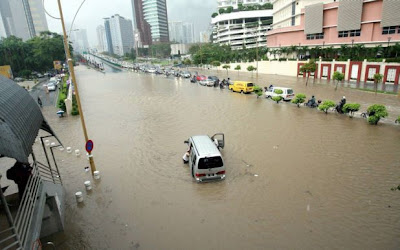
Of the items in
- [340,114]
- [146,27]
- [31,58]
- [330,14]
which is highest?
[146,27]

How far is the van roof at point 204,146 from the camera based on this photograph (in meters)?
9.72

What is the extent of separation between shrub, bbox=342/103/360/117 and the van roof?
12.0m

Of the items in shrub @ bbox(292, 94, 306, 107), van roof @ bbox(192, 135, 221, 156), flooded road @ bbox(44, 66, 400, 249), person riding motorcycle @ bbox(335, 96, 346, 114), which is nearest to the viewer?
flooded road @ bbox(44, 66, 400, 249)

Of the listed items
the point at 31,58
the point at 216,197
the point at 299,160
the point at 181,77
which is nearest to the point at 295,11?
the point at 181,77

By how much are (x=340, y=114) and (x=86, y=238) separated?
59.5 ft

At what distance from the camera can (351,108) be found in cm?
1777

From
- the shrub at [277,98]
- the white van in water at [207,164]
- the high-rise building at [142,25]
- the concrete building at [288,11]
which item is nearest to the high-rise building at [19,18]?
the high-rise building at [142,25]

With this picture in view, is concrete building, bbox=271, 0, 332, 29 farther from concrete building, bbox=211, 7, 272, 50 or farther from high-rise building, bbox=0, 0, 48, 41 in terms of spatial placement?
high-rise building, bbox=0, 0, 48, 41

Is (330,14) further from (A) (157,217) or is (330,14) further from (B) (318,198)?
(A) (157,217)

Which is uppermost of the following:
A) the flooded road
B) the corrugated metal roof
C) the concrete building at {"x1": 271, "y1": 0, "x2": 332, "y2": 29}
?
the concrete building at {"x1": 271, "y1": 0, "x2": 332, "y2": 29}

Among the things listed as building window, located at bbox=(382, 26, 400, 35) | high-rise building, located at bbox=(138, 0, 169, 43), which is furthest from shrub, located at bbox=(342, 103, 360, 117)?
high-rise building, located at bbox=(138, 0, 169, 43)

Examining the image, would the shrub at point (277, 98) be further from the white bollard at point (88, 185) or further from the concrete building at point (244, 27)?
the concrete building at point (244, 27)

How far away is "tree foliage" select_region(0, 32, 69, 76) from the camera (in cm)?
6016

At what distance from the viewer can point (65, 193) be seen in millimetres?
9891
